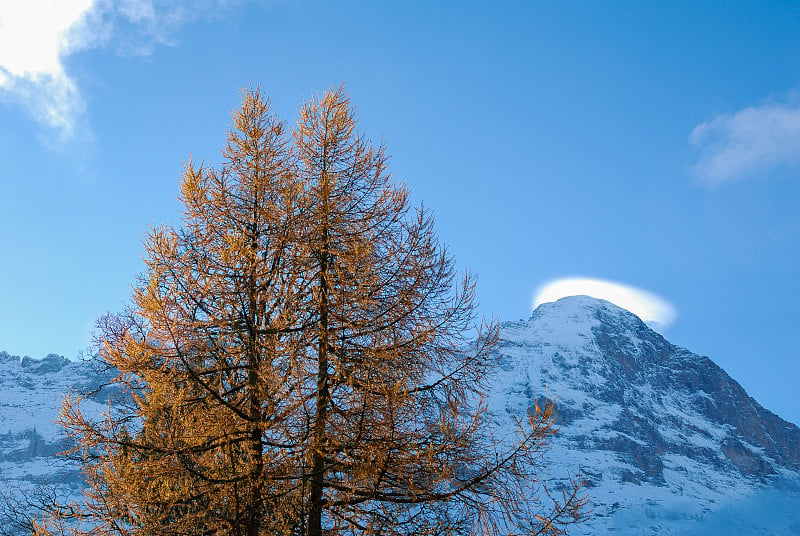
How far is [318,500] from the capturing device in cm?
649

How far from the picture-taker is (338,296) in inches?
267

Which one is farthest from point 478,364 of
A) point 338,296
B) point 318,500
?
point 318,500

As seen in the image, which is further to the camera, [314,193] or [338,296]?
[314,193]

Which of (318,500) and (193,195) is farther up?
(193,195)

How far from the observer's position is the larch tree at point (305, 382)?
6.24 metres

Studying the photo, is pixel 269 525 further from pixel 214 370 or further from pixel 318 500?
pixel 214 370

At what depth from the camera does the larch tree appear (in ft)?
20.5

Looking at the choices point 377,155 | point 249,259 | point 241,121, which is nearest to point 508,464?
point 249,259

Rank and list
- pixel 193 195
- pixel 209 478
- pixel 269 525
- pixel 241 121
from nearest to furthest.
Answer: pixel 209 478 < pixel 269 525 < pixel 193 195 < pixel 241 121

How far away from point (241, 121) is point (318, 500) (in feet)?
14.5

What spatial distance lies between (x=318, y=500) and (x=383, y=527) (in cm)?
71

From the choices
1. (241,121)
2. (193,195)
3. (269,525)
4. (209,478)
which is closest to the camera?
(209,478)

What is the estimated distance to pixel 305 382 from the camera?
6.41 m

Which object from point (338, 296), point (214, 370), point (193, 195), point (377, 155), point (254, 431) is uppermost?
point (377, 155)
